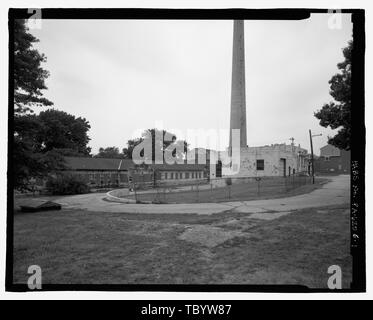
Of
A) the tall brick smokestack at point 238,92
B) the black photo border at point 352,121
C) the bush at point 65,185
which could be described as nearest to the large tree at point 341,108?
the black photo border at point 352,121

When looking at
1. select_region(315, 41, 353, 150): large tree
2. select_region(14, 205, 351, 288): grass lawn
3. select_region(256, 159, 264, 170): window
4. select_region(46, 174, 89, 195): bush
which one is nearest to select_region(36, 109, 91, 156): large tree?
select_region(46, 174, 89, 195): bush

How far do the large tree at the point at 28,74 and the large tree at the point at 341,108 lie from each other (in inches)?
210

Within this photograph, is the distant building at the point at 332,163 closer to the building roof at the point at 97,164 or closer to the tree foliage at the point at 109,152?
the building roof at the point at 97,164

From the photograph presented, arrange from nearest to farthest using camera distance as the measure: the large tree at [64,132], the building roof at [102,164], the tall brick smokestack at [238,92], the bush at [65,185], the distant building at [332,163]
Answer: the tall brick smokestack at [238,92]
the bush at [65,185]
the building roof at [102,164]
the large tree at [64,132]
the distant building at [332,163]

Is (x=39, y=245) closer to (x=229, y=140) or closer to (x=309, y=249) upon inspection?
(x=309, y=249)

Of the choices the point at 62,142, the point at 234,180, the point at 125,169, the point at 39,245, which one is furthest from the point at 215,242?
the point at 62,142

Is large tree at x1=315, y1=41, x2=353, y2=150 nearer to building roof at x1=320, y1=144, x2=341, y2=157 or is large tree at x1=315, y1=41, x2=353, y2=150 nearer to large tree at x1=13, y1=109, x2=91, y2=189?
large tree at x1=13, y1=109, x2=91, y2=189

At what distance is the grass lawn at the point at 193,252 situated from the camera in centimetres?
415

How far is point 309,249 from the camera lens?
211 inches

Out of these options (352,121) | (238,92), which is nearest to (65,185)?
(238,92)

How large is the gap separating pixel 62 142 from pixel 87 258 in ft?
163

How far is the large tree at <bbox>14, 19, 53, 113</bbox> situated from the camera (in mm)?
5736

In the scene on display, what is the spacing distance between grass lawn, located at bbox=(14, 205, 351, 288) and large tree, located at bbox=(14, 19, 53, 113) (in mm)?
4214

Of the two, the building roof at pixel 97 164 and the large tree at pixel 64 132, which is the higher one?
the large tree at pixel 64 132
